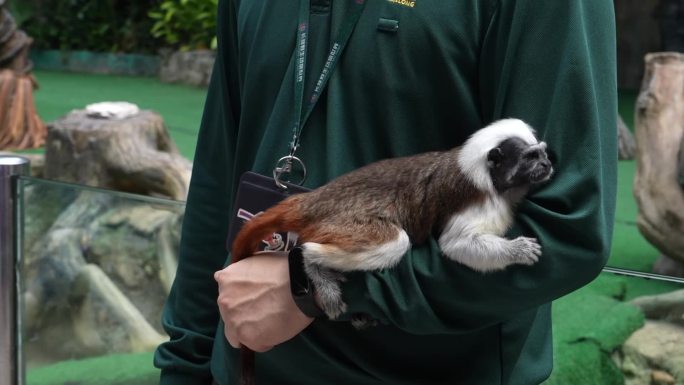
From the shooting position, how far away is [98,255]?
11.6 ft

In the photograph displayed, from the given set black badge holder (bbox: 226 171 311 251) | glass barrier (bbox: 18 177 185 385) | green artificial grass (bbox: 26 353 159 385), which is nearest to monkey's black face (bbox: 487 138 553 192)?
black badge holder (bbox: 226 171 311 251)

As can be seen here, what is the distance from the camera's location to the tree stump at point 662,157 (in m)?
5.09

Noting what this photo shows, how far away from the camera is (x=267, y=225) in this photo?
4.56ft

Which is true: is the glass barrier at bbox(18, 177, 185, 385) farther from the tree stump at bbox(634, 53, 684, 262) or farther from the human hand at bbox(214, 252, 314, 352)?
the tree stump at bbox(634, 53, 684, 262)

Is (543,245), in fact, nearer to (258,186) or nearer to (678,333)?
(258,186)

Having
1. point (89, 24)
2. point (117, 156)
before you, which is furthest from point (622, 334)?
point (89, 24)

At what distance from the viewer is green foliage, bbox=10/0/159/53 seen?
543 inches

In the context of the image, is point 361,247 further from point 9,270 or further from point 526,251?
point 9,270

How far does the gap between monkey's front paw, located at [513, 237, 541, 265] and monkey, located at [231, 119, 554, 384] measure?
6 cm

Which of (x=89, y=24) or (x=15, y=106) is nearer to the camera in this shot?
(x=15, y=106)

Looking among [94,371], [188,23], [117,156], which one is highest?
[188,23]

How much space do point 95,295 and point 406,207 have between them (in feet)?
8.16

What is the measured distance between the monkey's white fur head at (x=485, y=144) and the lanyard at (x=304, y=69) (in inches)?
9.0

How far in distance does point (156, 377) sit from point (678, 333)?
1764 mm
